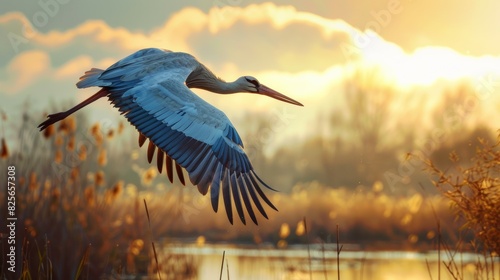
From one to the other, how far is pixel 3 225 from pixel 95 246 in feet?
4.09

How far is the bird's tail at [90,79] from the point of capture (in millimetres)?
6095

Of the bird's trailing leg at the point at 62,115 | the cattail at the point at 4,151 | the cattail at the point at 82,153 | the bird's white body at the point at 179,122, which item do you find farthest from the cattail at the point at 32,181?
the bird's trailing leg at the point at 62,115

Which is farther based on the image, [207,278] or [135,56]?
[207,278]

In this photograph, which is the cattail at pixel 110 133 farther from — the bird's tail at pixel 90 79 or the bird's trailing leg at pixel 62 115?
the bird's trailing leg at pixel 62 115

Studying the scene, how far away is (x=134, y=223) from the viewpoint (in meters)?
9.20

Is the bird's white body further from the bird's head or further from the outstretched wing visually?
the bird's head

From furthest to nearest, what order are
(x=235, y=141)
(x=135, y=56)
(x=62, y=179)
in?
1. (x=62, y=179)
2. (x=135, y=56)
3. (x=235, y=141)

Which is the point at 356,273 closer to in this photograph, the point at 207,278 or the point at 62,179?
the point at 207,278

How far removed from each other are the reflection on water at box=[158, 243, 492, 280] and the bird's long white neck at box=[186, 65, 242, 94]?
193cm

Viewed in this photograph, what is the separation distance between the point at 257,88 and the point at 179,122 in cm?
263

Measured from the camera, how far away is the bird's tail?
6.09 meters

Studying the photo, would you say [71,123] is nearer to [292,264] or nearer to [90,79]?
[90,79]

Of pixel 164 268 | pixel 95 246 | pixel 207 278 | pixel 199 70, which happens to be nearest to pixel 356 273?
pixel 207 278

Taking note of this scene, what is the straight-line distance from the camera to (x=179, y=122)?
18.0 feet
